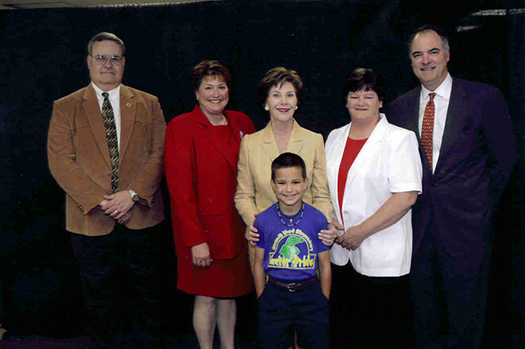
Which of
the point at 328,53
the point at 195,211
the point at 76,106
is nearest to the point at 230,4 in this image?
the point at 328,53

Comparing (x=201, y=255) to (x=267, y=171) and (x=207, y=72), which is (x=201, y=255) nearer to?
(x=267, y=171)

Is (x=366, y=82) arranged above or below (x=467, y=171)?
above

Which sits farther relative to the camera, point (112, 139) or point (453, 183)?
point (112, 139)

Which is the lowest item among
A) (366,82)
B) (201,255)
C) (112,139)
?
(201,255)

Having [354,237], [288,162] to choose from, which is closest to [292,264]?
[354,237]

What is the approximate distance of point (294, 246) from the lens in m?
2.08

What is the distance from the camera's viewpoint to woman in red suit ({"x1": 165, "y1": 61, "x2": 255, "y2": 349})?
2391 mm

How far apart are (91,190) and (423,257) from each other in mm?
1862

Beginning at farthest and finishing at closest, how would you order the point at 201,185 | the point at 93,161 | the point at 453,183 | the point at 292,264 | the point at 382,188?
the point at 93,161
the point at 201,185
the point at 453,183
the point at 382,188
the point at 292,264

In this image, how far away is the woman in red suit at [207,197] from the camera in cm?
239

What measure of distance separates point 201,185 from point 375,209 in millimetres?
915

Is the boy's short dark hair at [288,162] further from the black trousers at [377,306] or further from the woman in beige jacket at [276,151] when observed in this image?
the black trousers at [377,306]

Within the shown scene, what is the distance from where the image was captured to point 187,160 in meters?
2.39

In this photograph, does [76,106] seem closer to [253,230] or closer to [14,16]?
[14,16]
